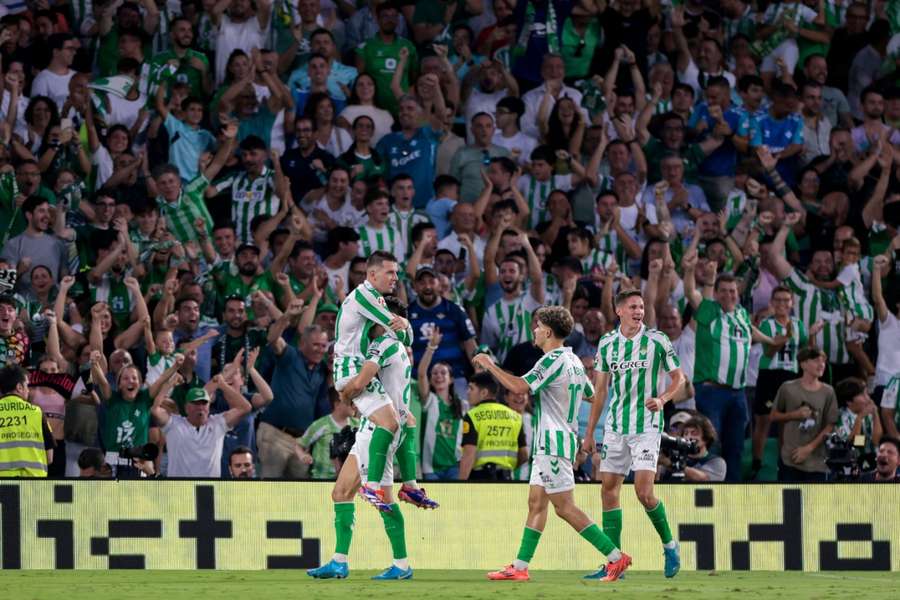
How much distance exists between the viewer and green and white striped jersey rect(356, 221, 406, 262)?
18.9 m

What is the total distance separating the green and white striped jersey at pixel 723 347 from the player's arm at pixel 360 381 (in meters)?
6.48

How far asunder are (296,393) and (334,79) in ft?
17.1

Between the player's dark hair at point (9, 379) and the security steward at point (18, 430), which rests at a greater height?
the player's dark hair at point (9, 379)

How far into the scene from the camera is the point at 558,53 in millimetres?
21562

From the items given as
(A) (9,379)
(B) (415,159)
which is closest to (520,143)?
(B) (415,159)

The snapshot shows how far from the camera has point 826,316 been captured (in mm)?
19203

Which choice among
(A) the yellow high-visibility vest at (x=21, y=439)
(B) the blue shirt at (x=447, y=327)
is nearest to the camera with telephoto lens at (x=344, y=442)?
(A) the yellow high-visibility vest at (x=21, y=439)

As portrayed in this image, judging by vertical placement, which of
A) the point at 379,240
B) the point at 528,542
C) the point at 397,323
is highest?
the point at 379,240

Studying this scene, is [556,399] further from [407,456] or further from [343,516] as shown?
[343,516]

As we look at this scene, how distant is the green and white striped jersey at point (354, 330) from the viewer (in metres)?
12.3

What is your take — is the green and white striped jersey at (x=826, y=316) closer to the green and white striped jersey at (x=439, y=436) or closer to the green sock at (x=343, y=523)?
the green and white striped jersey at (x=439, y=436)

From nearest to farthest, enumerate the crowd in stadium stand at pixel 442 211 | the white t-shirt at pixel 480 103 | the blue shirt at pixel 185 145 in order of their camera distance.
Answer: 1. the crowd in stadium stand at pixel 442 211
2. the blue shirt at pixel 185 145
3. the white t-shirt at pixel 480 103

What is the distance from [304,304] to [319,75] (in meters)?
3.50

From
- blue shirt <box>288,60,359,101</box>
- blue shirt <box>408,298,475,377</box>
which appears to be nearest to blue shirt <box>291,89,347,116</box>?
blue shirt <box>288,60,359,101</box>
